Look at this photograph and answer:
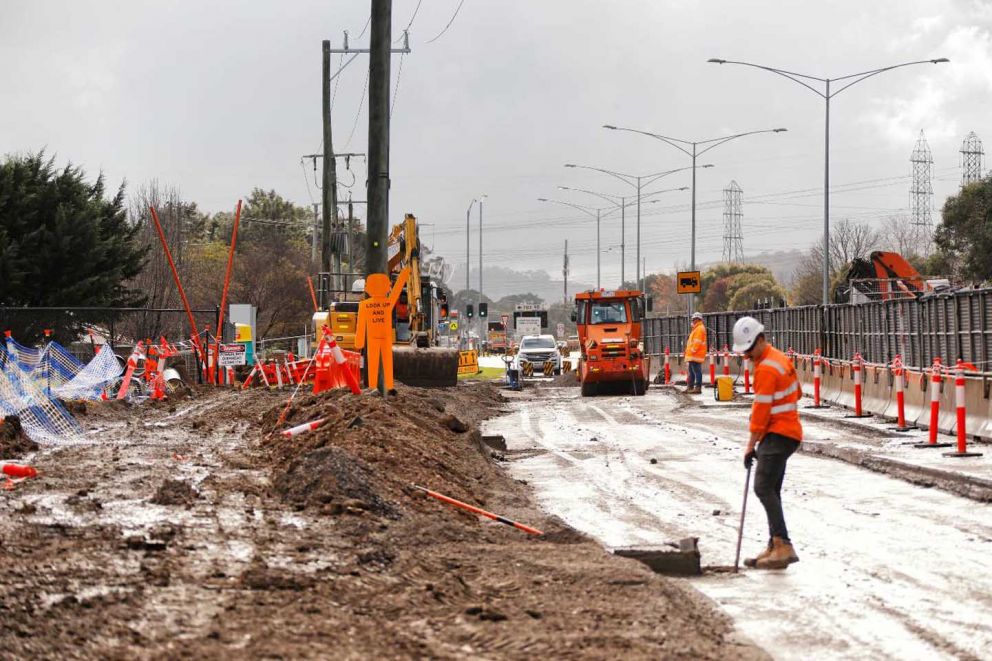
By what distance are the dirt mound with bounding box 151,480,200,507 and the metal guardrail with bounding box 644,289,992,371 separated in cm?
1309

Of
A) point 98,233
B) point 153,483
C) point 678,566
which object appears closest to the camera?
point 678,566

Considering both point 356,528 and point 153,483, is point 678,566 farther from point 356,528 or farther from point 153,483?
point 153,483

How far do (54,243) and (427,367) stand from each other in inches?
457

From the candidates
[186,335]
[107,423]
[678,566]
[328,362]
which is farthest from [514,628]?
[186,335]

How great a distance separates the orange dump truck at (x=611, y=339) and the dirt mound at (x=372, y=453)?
43.4 ft

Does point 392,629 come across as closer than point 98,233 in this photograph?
Yes

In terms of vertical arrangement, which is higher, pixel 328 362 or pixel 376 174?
pixel 376 174

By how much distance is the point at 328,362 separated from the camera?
24.5 metres

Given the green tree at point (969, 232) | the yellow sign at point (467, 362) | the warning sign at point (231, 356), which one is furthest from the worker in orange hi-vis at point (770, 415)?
the green tree at point (969, 232)

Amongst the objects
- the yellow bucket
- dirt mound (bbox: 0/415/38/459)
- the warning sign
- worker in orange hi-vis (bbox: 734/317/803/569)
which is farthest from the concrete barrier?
the warning sign

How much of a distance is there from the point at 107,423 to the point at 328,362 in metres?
6.10

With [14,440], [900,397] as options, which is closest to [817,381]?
[900,397]

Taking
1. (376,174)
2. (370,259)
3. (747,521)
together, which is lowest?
(747,521)

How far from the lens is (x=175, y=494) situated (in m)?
10.1
